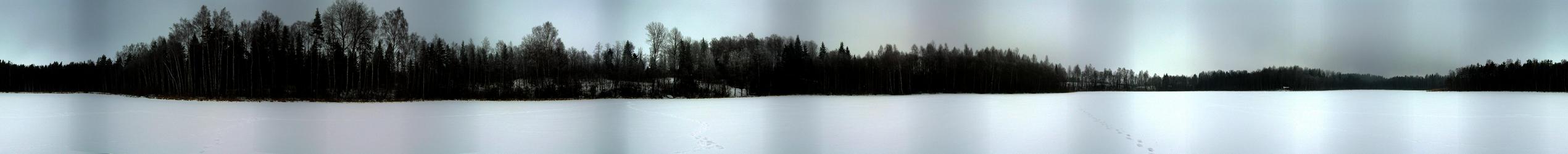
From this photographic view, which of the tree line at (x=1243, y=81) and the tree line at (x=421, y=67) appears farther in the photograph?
the tree line at (x=1243, y=81)

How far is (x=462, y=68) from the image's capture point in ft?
117

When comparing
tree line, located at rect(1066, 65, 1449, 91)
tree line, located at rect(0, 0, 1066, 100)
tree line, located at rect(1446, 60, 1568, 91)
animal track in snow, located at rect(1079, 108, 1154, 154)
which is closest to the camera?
animal track in snow, located at rect(1079, 108, 1154, 154)

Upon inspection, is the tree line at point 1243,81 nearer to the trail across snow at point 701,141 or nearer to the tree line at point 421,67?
the tree line at point 421,67

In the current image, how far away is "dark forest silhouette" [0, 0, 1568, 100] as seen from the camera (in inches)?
1128

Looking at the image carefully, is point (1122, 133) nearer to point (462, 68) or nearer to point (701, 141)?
point (701, 141)

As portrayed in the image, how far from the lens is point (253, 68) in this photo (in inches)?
1225

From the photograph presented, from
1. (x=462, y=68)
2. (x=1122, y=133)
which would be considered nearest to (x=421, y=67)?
(x=462, y=68)

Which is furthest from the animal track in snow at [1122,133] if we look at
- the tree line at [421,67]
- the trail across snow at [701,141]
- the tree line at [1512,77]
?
the tree line at [1512,77]

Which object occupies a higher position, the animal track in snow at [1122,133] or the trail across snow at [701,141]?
the animal track in snow at [1122,133]

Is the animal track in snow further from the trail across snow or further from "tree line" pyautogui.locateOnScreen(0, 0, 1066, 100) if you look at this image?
"tree line" pyautogui.locateOnScreen(0, 0, 1066, 100)

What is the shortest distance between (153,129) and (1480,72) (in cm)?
10333

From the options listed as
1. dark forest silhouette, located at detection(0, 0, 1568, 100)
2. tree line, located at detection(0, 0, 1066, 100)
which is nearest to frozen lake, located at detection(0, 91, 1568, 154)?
dark forest silhouette, located at detection(0, 0, 1568, 100)

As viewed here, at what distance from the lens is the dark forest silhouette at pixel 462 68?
28656mm

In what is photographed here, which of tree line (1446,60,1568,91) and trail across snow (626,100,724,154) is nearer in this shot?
trail across snow (626,100,724,154)
